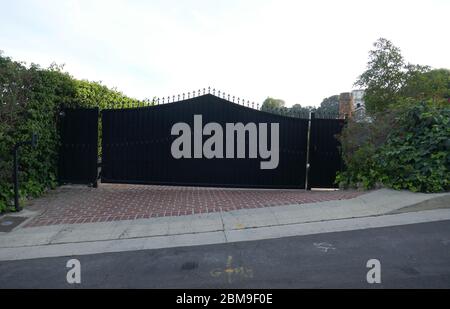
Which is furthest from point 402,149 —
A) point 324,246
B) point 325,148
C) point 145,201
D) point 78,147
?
point 78,147

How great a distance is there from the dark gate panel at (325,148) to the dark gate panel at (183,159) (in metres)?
0.23

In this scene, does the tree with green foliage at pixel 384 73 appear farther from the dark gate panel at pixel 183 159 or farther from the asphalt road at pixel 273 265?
the asphalt road at pixel 273 265

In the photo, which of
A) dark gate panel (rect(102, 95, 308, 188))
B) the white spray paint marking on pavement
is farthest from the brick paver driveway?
the white spray paint marking on pavement

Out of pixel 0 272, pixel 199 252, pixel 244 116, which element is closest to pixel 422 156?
pixel 244 116

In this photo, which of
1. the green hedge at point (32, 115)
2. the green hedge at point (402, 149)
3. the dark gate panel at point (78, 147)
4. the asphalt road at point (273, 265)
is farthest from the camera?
the dark gate panel at point (78, 147)

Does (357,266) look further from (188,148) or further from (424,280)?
(188,148)

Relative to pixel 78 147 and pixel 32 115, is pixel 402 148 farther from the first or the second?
pixel 32 115

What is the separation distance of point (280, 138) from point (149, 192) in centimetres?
332

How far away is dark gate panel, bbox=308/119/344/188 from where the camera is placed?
7.93 meters

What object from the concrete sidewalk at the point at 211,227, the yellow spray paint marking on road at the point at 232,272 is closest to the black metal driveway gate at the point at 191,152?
the concrete sidewalk at the point at 211,227

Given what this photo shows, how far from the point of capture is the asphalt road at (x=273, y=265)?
11.0ft

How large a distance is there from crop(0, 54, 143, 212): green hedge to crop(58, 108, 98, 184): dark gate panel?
8.3 inches

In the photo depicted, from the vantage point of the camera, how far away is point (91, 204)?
6.69m

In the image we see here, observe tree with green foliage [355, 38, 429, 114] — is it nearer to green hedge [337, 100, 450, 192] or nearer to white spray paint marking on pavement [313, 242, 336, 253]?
green hedge [337, 100, 450, 192]
